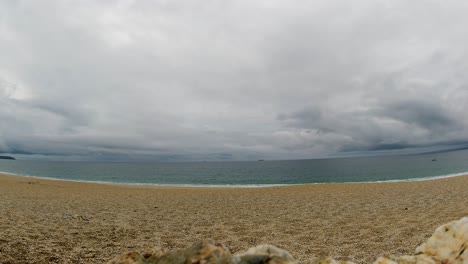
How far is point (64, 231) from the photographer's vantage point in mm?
14211

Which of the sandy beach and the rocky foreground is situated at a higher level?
the rocky foreground

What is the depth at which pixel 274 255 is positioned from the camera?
4.98m

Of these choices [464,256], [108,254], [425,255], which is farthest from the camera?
[108,254]

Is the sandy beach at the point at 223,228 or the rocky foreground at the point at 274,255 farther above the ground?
the rocky foreground at the point at 274,255

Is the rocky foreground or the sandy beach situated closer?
the rocky foreground

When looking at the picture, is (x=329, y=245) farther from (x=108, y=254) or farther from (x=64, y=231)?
(x=64, y=231)

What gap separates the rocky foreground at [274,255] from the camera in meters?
4.88

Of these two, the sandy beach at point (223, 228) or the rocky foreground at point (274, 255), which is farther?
the sandy beach at point (223, 228)

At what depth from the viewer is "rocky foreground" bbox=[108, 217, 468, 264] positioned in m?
4.88

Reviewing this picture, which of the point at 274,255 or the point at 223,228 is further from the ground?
the point at 274,255

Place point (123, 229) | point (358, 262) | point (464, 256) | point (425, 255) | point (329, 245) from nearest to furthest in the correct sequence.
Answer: point (464, 256) < point (425, 255) < point (358, 262) < point (329, 245) < point (123, 229)

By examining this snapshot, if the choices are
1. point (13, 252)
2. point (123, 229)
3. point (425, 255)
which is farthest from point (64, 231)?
point (425, 255)

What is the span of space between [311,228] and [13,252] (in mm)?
13585

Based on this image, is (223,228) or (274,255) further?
(223,228)
